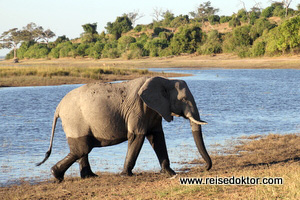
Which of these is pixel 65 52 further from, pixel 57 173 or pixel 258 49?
pixel 57 173

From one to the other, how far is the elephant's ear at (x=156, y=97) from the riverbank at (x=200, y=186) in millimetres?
1248

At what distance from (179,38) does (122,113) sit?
204 ft

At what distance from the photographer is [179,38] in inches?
2788

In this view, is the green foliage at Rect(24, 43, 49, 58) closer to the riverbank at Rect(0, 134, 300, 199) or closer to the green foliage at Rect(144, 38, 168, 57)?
the green foliage at Rect(144, 38, 168, 57)

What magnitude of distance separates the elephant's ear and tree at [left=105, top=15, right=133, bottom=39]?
309 ft

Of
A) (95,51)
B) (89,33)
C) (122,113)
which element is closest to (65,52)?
(95,51)

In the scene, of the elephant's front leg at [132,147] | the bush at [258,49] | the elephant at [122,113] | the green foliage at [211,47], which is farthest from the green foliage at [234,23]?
the elephant's front leg at [132,147]

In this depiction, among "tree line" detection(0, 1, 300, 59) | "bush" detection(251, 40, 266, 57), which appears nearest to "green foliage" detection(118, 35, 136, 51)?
"tree line" detection(0, 1, 300, 59)

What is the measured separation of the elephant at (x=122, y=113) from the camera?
9.45m

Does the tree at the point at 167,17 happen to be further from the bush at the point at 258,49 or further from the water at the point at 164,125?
the water at the point at 164,125

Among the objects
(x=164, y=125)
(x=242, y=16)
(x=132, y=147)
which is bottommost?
(x=164, y=125)

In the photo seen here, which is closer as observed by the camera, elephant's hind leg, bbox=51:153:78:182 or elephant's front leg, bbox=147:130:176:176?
elephant's hind leg, bbox=51:153:78:182

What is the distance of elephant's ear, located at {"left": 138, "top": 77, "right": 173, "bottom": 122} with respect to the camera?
9297 mm

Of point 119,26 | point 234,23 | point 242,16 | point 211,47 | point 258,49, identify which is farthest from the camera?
point 119,26
